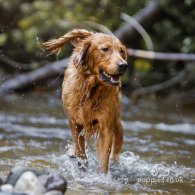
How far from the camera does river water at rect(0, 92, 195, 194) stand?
5754 mm

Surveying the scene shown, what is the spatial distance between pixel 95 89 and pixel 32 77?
23.1 ft

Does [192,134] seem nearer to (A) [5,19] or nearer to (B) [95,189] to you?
(B) [95,189]

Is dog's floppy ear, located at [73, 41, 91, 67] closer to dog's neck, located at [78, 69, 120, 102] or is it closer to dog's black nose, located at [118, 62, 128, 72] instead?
dog's neck, located at [78, 69, 120, 102]

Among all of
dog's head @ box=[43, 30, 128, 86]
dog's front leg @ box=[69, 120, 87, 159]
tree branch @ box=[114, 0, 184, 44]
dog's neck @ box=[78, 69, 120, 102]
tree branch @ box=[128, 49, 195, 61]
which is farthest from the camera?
tree branch @ box=[114, 0, 184, 44]

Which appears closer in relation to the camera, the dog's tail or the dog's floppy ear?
the dog's floppy ear

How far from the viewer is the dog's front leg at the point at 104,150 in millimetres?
6043

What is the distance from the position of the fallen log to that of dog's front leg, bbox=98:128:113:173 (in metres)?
6.63

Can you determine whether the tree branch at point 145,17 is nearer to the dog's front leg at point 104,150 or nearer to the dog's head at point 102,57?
the dog's head at point 102,57

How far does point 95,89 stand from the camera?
623 cm

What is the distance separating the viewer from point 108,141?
19.9 ft

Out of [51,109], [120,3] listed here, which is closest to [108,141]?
[51,109]

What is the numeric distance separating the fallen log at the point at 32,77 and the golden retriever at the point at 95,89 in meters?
6.15

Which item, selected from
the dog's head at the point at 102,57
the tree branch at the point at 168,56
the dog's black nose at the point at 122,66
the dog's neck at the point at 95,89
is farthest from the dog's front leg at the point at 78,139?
the tree branch at the point at 168,56

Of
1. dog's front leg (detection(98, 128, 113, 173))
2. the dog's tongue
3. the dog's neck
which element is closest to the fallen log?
the dog's neck
